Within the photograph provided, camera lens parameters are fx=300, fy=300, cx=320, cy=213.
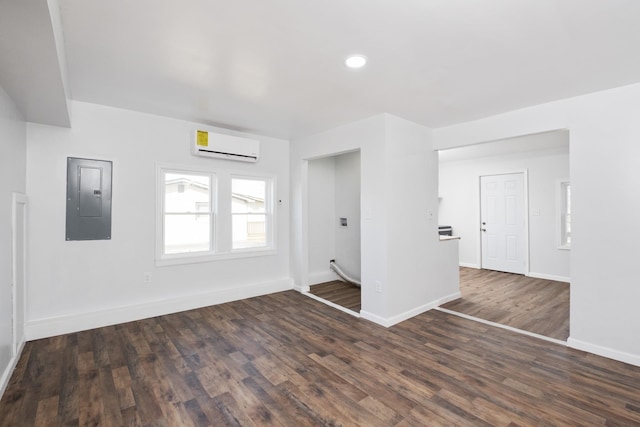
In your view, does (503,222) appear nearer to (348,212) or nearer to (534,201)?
(534,201)

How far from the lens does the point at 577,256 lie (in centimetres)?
287

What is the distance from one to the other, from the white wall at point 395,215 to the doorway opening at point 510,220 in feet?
2.58

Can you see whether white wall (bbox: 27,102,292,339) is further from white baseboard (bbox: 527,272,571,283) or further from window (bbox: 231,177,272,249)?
white baseboard (bbox: 527,272,571,283)

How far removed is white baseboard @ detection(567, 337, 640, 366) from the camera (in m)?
2.58

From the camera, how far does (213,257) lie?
13.8 feet

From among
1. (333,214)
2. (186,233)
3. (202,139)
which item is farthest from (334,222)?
(202,139)

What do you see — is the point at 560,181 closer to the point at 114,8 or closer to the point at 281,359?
the point at 281,359

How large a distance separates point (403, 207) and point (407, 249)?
1.72ft

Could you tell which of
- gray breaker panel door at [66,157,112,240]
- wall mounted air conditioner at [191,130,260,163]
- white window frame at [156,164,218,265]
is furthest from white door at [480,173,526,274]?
gray breaker panel door at [66,157,112,240]

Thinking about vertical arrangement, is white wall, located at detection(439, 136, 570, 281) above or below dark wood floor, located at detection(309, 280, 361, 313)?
above

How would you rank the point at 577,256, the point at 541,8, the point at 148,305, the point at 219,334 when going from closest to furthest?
the point at 541,8 → the point at 577,256 → the point at 219,334 → the point at 148,305

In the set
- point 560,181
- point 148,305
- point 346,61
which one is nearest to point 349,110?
point 346,61

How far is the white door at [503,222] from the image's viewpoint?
6.08 meters

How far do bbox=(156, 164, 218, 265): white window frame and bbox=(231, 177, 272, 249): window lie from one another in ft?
0.97
